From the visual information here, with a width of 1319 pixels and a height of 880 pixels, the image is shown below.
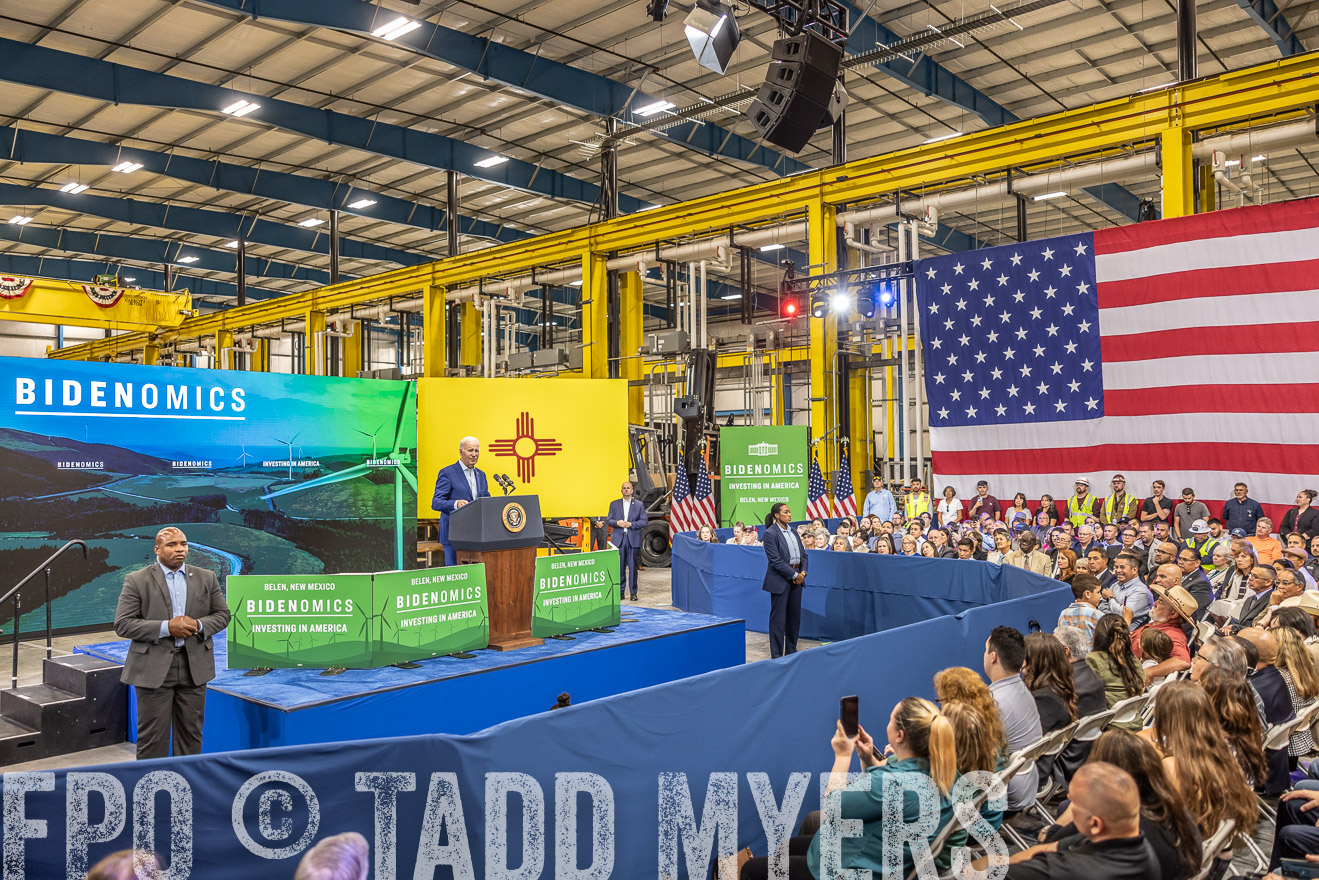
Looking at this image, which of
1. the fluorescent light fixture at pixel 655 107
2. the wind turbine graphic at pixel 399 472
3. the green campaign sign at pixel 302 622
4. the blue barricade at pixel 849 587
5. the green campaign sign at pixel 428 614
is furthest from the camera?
the fluorescent light fixture at pixel 655 107

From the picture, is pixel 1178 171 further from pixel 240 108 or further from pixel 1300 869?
pixel 240 108

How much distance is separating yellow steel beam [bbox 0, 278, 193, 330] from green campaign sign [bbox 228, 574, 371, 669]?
1669cm

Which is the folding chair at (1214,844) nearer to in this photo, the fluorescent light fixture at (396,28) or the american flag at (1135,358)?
the american flag at (1135,358)

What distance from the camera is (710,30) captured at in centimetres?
858

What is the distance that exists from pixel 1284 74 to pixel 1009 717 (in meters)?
10.1

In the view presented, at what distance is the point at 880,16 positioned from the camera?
14852 millimetres

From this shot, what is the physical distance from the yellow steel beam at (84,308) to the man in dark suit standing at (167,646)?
16939 millimetres

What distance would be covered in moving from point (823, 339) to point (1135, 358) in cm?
493

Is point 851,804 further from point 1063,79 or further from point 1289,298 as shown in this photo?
point 1063,79

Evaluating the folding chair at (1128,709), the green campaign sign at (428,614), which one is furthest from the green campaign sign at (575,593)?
the folding chair at (1128,709)

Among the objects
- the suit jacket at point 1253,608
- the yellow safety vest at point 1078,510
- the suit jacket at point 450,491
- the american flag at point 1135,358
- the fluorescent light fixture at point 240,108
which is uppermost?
the fluorescent light fixture at point 240,108

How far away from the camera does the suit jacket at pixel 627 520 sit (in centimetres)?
1438

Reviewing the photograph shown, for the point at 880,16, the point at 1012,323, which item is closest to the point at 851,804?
the point at 1012,323

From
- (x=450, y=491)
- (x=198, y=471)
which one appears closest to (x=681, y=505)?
(x=198, y=471)
